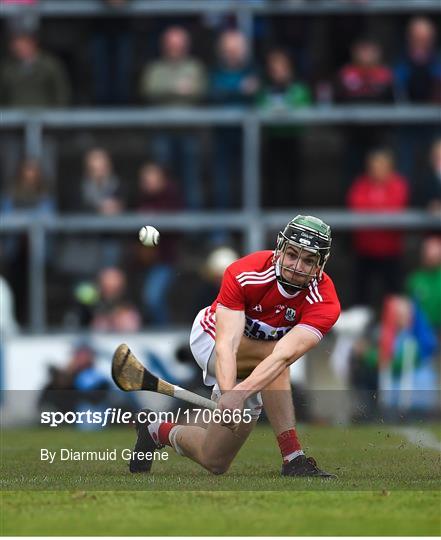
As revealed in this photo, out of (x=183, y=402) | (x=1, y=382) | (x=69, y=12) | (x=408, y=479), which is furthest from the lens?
(x=69, y=12)

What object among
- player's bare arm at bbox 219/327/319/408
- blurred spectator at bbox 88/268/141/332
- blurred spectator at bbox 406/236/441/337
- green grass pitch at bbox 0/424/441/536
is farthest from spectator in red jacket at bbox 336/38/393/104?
player's bare arm at bbox 219/327/319/408

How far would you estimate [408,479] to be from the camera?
28.7ft

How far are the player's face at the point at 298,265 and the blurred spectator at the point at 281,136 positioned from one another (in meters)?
7.61

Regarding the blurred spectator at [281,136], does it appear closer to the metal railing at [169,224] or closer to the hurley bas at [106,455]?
the metal railing at [169,224]

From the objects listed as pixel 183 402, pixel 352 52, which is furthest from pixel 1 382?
pixel 183 402

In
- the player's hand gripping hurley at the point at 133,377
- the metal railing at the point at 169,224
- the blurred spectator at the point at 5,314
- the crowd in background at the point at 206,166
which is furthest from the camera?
the metal railing at the point at 169,224

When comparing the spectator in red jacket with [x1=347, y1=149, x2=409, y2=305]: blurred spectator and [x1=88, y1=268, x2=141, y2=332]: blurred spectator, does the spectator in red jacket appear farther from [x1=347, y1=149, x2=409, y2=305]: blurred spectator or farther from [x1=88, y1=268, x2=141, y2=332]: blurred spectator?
[x1=88, y1=268, x2=141, y2=332]: blurred spectator

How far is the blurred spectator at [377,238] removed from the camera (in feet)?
53.2

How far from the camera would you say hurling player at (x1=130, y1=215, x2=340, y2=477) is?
879cm

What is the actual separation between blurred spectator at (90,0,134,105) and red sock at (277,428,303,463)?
27.8 ft

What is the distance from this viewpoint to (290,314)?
9180 mm

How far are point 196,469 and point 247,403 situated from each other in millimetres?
490

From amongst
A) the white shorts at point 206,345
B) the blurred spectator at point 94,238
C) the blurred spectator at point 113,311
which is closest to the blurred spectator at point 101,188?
the blurred spectator at point 94,238

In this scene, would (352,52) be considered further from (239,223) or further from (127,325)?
(127,325)
